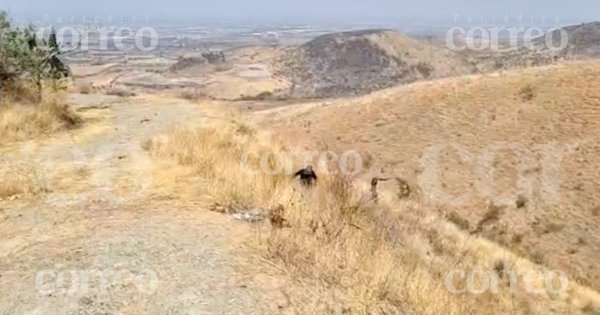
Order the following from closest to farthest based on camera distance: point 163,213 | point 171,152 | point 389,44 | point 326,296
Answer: point 326,296
point 163,213
point 171,152
point 389,44

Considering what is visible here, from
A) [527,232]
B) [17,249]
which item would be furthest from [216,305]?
[527,232]

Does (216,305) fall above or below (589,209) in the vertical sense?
above

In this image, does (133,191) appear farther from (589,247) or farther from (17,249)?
(589,247)

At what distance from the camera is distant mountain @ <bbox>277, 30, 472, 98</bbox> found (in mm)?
78738

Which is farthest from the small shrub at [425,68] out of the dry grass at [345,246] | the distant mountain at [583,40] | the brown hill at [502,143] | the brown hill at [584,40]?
the dry grass at [345,246]

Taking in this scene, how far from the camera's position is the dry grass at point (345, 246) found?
17.8 ft

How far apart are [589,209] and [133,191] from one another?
44.3 ft

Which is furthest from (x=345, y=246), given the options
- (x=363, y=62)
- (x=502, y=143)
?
(x=363, y=62)

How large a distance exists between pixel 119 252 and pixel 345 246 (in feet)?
6.92

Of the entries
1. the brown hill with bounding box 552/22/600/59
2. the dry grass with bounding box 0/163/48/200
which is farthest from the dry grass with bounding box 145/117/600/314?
the brown hill with bounding box 552/22/600/59

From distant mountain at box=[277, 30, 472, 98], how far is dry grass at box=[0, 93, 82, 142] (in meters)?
58.2

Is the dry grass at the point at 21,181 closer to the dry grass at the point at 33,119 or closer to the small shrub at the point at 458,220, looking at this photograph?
the dry grass at the point at 33,119

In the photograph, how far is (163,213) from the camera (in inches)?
273

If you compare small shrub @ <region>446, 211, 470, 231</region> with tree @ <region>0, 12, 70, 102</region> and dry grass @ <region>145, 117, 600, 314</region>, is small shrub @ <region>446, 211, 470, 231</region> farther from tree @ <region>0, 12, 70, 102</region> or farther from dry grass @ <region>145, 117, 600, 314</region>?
tree @ <region>0, 12, 70, 102</region>
